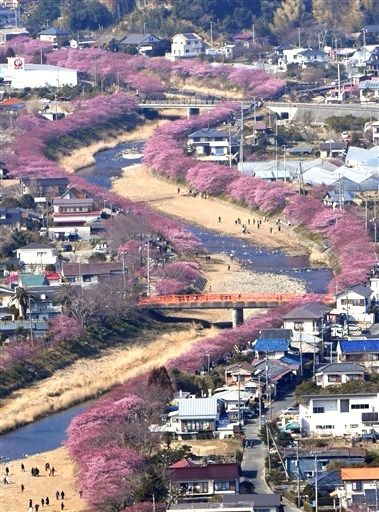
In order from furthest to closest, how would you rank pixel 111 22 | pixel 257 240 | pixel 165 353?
pixel 111 22 → pixel 257 240 → pixel 165 353

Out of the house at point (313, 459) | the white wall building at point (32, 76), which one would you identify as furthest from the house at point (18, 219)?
the white wall building at point (32, 76)

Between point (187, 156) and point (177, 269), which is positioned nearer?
point (177, 269)

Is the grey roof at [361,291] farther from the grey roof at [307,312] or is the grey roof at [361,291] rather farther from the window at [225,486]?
the window at [225,486]

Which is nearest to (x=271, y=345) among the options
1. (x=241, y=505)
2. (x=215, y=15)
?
(x=241, y=505)

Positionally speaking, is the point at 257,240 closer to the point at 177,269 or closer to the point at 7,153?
the point at 177,269

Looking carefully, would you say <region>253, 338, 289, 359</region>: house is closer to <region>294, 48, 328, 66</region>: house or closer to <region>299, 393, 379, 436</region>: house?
<region>299, 393, 379, 436</region>: house

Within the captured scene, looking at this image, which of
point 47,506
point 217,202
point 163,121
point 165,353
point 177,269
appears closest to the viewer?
point 47,506

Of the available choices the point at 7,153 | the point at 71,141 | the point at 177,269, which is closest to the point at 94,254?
the point at 177,269
